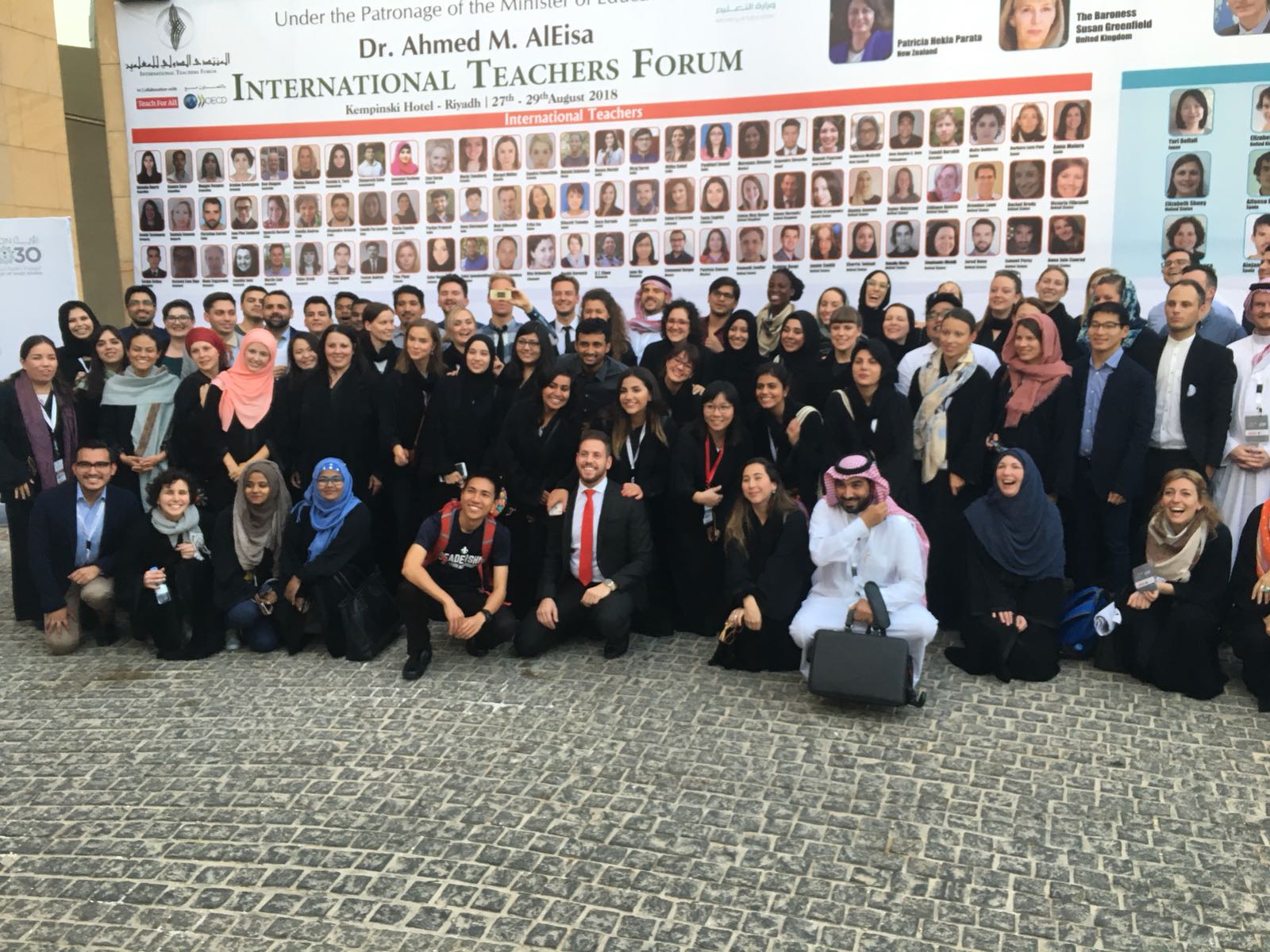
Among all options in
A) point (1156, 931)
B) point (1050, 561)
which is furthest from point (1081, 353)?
point (1156, 931)

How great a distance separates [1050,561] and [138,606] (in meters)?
4.93

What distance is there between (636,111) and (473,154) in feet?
4.41

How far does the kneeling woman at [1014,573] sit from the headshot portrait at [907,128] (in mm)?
2976

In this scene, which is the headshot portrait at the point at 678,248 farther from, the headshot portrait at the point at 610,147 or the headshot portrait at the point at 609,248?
the headshot portrait at the point at 610,147

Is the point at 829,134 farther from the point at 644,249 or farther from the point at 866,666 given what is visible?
the point at 866,666

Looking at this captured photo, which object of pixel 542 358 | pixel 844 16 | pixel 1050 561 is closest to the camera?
pixel 1050 561

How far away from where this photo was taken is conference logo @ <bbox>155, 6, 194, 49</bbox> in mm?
8648

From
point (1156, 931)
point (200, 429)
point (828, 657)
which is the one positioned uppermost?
point (200, 429)

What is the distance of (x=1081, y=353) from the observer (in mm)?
6516

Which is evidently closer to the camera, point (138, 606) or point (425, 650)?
point (425, 650)

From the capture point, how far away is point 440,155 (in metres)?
8.31

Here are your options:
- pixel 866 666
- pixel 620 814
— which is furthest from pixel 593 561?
pixel 620 814

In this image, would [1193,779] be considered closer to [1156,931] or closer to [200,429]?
[1156,931]

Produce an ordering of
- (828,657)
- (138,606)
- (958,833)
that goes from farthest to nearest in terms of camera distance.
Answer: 1. (138,606)
2. (828,657)
3. (958,833)
